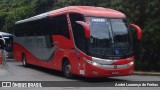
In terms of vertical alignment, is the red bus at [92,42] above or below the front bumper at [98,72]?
above

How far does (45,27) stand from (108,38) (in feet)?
20.9

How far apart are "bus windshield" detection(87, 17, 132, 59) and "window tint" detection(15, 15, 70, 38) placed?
2020 millimetres

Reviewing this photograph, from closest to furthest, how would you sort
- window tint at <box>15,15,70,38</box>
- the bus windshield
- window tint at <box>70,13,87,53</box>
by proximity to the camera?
the bus windshield
window tint at <box>70,13,87,53</box>
window tint at <box>15,15,70,38</box>

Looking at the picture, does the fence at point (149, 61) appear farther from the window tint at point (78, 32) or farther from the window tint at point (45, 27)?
the window tint at point (78, 32)

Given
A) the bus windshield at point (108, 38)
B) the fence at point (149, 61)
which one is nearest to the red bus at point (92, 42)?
the bus windshield at point (108, 38)

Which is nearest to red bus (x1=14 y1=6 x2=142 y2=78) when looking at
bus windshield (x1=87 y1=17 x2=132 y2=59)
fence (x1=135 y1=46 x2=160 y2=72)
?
bus windshield (x1=87 y1=17 x2=132 y2=59)

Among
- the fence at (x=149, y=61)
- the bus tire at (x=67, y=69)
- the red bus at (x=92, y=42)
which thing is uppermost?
the red bus at (x=92, y=42)

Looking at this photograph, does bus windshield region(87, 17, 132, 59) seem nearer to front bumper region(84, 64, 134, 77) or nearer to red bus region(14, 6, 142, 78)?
red bus region(14, 6, 142, 78)

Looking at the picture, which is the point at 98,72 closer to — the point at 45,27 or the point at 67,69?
the point at 67,69

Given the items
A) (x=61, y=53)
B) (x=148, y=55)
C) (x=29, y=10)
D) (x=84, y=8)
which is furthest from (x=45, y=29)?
(x=29, y=10)

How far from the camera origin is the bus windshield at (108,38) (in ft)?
56.6

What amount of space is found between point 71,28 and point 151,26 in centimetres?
1047

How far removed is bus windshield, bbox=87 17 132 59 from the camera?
1727 cm

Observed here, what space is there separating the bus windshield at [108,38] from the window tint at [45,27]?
202 centimetres
